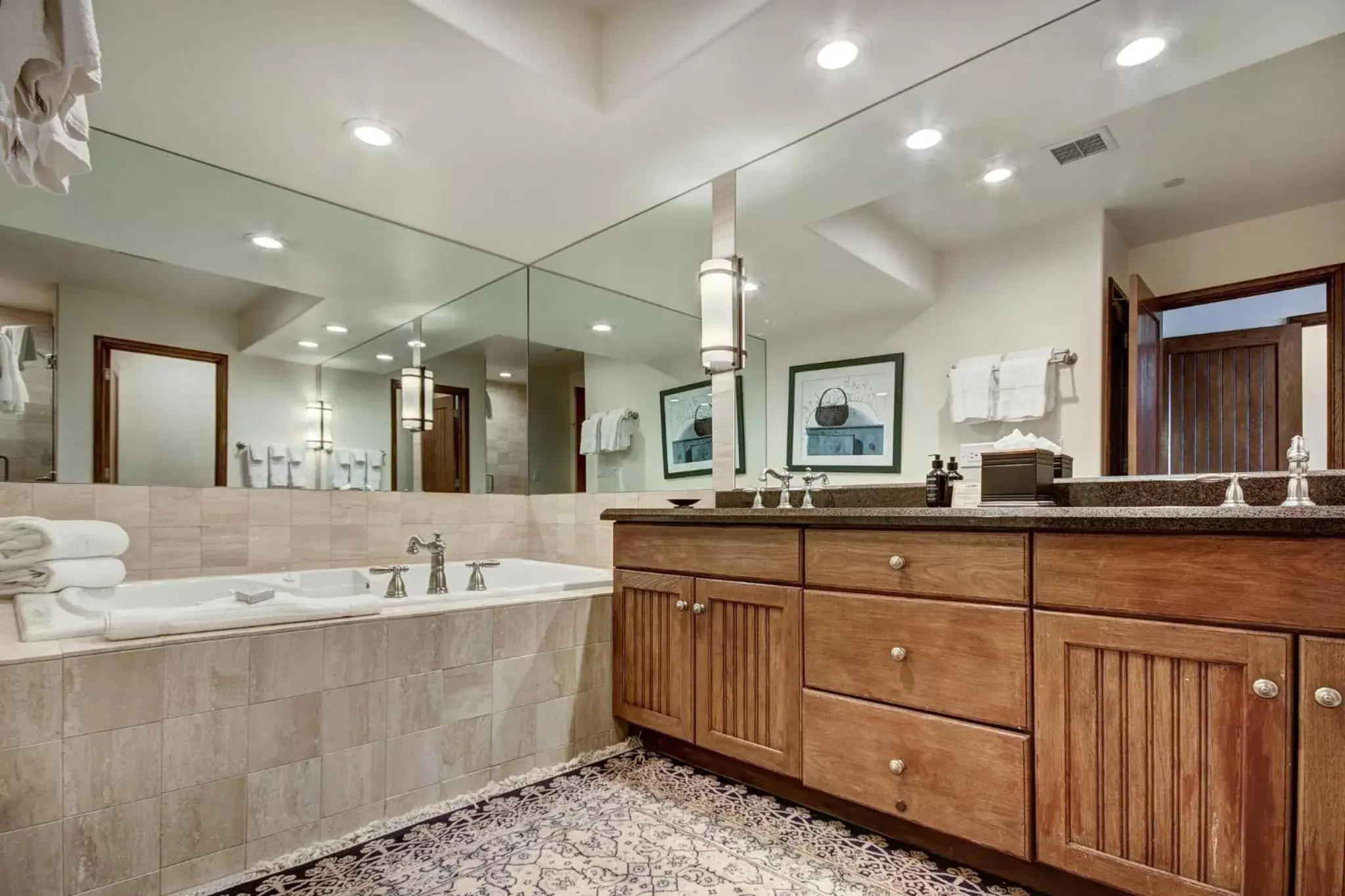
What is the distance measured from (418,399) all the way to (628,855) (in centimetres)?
248

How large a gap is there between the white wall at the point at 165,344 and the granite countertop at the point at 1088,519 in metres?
2.12

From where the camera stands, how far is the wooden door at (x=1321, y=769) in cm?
103

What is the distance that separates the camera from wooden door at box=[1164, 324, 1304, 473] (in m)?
1.48

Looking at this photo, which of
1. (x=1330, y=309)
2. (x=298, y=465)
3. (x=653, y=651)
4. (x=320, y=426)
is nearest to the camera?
(x=1330, y=309)

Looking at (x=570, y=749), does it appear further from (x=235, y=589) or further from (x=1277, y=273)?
(x=1277, y=273)

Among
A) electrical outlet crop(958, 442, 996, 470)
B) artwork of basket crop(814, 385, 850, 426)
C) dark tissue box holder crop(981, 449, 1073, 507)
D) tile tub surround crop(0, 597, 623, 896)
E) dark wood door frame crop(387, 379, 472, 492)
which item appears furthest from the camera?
dark wood door frame crop(387, 379, 472, 492)

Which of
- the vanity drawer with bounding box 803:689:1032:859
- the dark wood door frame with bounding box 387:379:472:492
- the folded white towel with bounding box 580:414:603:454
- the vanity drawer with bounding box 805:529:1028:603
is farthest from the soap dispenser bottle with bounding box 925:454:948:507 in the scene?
the dark wood door frame with bounding box 387:379:472:492

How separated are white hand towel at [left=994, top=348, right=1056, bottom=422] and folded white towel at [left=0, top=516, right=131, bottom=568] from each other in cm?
274

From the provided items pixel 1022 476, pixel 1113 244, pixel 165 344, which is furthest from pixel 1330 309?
pixel 165 344

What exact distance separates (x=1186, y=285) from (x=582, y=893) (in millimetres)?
2064

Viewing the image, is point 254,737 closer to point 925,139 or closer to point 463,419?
point 463,419

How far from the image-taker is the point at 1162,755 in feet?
3.89

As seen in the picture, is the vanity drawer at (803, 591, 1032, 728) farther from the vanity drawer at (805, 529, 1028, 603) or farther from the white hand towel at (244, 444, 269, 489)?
the white hand towel at (244, 444, 269, 489)

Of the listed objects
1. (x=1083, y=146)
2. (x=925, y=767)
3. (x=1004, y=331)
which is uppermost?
(x=1083, y=146)
